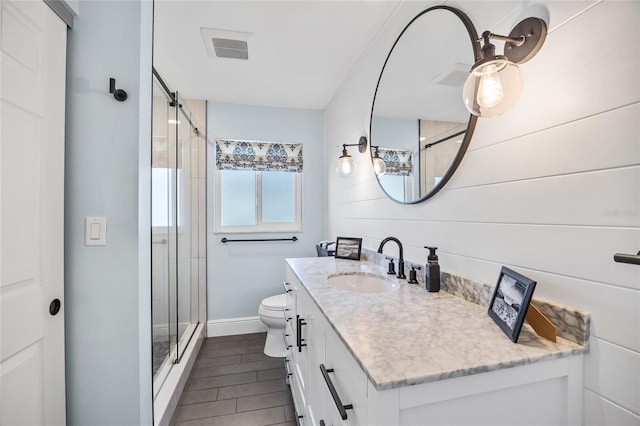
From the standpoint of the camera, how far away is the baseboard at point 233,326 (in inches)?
106

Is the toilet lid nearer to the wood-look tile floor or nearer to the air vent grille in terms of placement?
the wood-look tile floor

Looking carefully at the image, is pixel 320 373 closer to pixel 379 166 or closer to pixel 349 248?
pixel 349 248

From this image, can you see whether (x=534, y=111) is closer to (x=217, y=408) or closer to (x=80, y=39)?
(x=80, y=39)

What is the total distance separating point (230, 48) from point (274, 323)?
205 centimetres

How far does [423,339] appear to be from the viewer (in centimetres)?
72

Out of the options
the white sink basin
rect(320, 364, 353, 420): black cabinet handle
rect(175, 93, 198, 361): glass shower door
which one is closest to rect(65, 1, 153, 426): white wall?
rect(320, 364, 353, 420): black cabinet handle

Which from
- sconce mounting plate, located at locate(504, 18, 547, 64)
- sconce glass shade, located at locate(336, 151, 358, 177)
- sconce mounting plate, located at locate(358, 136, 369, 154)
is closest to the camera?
sconce mounting plate, located at locate(504, 18, 547, 64)

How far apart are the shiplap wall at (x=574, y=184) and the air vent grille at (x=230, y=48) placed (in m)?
1.35

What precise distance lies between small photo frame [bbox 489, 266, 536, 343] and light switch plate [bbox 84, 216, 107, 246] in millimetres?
1373

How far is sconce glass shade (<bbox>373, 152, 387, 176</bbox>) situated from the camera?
1.65 m

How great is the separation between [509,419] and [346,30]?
1980mm

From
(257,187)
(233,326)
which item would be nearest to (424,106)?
(257,187)

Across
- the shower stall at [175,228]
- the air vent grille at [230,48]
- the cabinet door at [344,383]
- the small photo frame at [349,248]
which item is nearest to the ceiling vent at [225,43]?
the air vent grille at [230,48]

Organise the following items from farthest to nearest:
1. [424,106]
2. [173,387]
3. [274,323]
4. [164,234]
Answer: [274,323] < [164,234] < [173,387] < [424,106]
